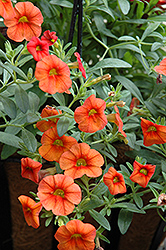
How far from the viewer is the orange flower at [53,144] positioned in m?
0.52

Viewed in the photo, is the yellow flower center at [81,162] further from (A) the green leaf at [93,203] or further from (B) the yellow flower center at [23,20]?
(B) the yellow flower center at [23,20]

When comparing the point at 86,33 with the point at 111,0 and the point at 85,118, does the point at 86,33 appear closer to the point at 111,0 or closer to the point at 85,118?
the point at 111,0

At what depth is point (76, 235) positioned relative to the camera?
1.61ft

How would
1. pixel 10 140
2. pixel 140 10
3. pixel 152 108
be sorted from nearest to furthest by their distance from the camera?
pixel 10 140, pixel 152 108, pixel 140 10

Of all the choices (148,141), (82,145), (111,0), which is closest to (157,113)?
(148,141)

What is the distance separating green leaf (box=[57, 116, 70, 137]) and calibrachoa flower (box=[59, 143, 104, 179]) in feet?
0.11

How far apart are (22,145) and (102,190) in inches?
7.4

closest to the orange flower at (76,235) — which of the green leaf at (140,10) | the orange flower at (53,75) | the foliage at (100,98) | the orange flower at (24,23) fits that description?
the foliage at (100,98)

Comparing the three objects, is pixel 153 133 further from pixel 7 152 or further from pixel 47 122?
pixel 7 152

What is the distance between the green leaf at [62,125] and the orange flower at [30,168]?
7 cm

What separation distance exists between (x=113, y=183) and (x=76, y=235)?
0.11 m

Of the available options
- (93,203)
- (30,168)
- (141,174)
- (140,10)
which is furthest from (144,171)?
(140,10)

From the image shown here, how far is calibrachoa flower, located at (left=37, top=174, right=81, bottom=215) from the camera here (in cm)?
46

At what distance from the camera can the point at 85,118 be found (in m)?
0.48
